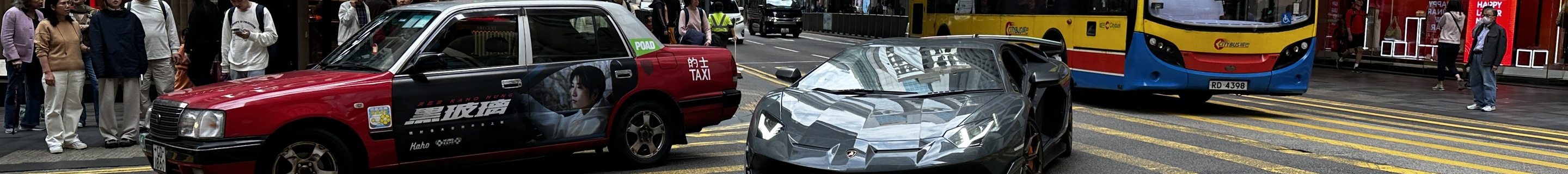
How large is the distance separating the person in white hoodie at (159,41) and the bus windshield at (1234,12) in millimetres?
8131

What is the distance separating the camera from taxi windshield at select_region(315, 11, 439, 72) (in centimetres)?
709

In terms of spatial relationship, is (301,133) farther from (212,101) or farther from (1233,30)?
(1233,30)

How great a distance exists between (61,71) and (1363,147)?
8.35 metres

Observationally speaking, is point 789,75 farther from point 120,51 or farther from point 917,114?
point 120,51

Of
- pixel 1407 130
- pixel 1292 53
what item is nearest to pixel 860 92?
pixel 1407 130

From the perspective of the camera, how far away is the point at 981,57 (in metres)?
8.03

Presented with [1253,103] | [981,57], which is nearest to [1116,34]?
[1253,103]

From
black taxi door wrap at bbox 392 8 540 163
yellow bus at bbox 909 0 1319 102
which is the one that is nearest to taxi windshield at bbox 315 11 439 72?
black taxi door wrap at bbox 392 8 540 163

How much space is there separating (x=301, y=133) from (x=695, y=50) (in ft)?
8.74

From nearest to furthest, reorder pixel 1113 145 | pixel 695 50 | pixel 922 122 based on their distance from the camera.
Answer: pixel 922 122 → pixel 695 50 → pixel 1113 145

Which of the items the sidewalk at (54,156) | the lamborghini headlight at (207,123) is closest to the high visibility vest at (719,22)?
the sidewalk at (54,156)

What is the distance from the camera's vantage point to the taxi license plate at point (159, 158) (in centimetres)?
637

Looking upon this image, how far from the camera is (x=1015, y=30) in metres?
15.1

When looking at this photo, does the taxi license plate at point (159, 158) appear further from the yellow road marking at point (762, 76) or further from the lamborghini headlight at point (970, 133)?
the yellow road marking at point (762, 76)
